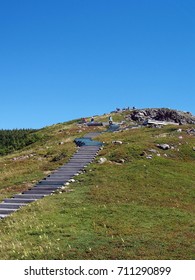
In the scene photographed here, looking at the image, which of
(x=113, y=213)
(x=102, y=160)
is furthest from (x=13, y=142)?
(x=113, y=213)

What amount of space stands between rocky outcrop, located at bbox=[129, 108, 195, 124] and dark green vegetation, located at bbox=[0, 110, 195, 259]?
54.7 meters

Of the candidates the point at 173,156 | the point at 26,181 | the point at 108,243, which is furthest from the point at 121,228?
the point at 173,156

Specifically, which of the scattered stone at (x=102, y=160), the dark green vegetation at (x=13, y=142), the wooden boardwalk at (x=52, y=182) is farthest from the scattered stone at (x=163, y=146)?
the dark green vegetation at (x=13, y=142)

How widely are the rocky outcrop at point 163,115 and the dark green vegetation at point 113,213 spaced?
54690 mm

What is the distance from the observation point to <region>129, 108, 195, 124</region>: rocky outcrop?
3787 inches

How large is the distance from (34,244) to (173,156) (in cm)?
2581

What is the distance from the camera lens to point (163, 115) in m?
99.1

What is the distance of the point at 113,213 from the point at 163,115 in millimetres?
78193

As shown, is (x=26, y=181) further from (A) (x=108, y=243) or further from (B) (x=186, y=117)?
(B) (x=186, y=117)

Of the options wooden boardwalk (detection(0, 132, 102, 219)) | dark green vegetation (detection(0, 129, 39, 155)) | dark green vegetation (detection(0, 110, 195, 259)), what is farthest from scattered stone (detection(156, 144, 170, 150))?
dark green vegetation (detection(0, 129, 39, 155))

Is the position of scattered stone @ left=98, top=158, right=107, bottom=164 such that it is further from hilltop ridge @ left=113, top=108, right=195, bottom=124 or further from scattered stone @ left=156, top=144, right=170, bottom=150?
hilltop ridge @ left=113, top=108, right=195, bottom=124
